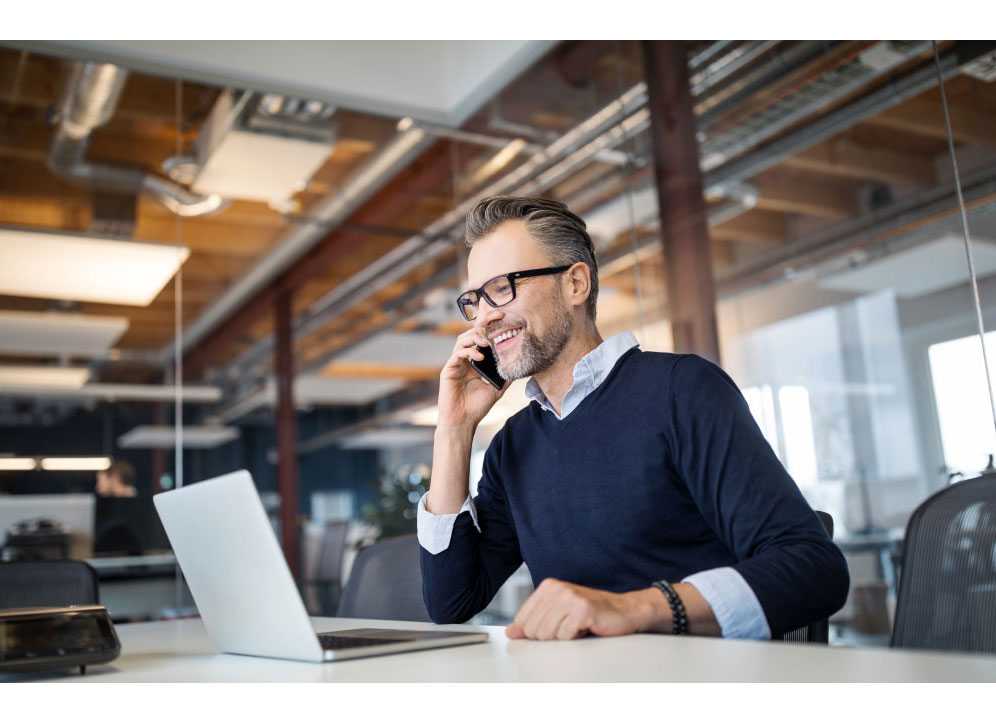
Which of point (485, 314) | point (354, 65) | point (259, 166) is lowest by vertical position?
point (485, 314)

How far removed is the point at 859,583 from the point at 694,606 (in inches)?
92.2

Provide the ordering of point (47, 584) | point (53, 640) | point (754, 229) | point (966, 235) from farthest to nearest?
point (754, 229)
point (966, 235)
point (47, 584)
point (53, 640)

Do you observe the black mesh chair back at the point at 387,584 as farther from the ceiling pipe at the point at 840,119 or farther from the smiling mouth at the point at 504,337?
the ceiling pipe at the point at 840,119

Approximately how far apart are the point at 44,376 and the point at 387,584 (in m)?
2.88

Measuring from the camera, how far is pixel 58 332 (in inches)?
172

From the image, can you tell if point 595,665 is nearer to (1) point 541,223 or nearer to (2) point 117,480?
(1) point 541,223

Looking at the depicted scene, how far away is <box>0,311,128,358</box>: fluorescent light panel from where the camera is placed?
13.9 ft

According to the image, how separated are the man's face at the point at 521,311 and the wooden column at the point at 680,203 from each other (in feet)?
6.95

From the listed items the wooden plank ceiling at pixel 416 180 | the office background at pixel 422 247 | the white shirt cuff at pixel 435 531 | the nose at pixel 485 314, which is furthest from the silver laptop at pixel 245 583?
the wooden plank ceiling at pixel 416 180

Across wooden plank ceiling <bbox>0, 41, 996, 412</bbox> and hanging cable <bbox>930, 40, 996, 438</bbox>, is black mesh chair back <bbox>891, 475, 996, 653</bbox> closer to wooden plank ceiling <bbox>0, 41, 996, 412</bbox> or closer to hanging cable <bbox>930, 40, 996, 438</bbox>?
hanging cable <bbox>930, 40, 996, 438</bbox>

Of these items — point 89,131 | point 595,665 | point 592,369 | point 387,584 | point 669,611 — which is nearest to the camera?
point 595,665

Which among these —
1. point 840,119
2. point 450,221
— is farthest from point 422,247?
point 840,119

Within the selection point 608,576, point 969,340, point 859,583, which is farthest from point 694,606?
point 859,583

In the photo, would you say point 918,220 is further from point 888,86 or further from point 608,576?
point 608,576
